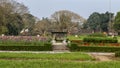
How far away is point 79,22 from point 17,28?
781 inches

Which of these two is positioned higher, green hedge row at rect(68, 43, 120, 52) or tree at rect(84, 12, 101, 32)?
tree at rect(84, 12, 101, 32)

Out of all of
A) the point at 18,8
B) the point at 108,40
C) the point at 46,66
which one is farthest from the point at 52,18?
the point at 46,66

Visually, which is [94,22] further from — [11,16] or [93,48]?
[93,48]

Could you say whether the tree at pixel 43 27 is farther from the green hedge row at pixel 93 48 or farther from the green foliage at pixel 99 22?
the green hedge row at pixel 93 48

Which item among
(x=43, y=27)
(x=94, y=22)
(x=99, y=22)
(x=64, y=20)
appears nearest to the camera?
(x=64, y=20)

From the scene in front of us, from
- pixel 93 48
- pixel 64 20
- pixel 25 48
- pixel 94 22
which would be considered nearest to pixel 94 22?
pixel 94 22

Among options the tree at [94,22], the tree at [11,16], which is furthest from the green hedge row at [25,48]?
the tree at [94,22]

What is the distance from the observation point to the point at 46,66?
12391 millimetres

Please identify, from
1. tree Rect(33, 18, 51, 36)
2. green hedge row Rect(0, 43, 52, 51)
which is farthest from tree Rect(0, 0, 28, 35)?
green hedge row Rect(0, 43, 52, 51)

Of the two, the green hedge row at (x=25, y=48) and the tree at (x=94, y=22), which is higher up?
the tree at (x=94, y=22)

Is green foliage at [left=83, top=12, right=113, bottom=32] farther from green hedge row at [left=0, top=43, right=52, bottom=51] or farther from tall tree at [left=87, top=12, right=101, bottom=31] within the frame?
green hedge row at [left=0, top=43, right=52, bottom=51]

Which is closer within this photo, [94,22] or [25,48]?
[25,48]

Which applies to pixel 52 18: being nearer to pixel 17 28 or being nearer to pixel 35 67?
pixel 17 28

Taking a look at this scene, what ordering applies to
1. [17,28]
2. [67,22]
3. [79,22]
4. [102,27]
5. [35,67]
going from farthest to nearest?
[102,27], [79,22], [67,22], [17,28], [35,67]
